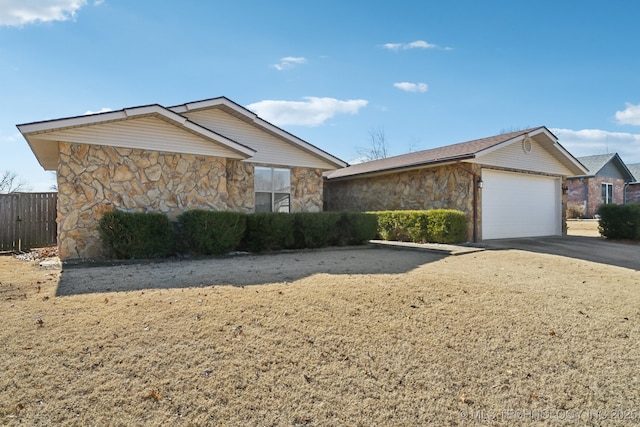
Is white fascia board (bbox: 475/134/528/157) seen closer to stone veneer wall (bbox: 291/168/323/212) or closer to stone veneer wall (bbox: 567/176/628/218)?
stone veneer wall (bbox: 291/168/323/212)

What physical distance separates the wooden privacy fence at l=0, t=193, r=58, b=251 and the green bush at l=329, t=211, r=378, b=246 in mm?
8856

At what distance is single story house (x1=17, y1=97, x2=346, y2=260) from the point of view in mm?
8734

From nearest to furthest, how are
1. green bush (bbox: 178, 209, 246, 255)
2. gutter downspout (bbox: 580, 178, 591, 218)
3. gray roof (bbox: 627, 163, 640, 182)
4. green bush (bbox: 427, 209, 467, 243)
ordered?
green bush (bbox: 178, 209, 246, 255), green bush (bbox: 427, 209, 467, 243), gutter downspout (bbox: 580, 178, 591, 218), gray roof (bbox: 627, 163, 640, 182)

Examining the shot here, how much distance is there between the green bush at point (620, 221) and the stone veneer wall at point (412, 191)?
667cm

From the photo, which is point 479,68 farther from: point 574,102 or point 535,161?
point 574,102

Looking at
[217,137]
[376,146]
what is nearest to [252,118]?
[217,137]

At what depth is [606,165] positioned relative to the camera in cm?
2861

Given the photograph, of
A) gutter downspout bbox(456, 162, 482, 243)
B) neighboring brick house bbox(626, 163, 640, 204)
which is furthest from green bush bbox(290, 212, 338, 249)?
neighboring brick house bbox(626, 163, 640, 204)

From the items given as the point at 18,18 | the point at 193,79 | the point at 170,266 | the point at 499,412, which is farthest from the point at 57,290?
the point at 193,79

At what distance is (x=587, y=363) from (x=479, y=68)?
1418 cm

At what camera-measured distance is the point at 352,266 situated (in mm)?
7387

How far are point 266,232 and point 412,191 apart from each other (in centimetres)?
733

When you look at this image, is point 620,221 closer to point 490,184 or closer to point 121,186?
point 490,184

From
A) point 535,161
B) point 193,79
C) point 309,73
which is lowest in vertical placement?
point 535,161
